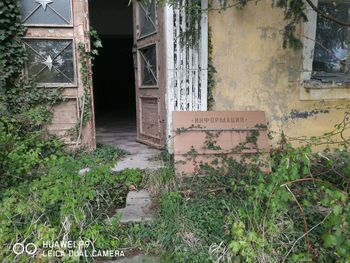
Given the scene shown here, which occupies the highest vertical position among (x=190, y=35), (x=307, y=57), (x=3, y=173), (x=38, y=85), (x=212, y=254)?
(x=190, y=35)

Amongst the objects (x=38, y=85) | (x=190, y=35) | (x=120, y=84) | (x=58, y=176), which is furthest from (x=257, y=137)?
(x=120, y=84)

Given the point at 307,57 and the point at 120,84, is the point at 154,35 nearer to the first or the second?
the point at 307,57

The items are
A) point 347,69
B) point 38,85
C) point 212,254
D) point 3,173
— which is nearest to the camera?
point 212,254

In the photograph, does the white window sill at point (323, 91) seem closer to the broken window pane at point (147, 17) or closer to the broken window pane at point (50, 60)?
the broken window pane at point (147, 17)

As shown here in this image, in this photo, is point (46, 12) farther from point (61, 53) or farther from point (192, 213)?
point (192, 213)

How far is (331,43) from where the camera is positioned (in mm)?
4367

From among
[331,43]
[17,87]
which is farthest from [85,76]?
[331,43]

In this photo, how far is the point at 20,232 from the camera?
215cm

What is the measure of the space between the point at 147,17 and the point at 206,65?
3.83 ft

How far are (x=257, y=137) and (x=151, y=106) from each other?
1.65 metres

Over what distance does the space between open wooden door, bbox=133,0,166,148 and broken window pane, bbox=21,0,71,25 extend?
1.03m

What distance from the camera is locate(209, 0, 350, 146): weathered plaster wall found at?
3.99 m

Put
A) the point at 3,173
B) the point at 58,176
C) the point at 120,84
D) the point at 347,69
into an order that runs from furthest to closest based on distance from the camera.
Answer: the point at 120,84 → the point at 347,69 → the point at 3,173 → the point at 58,176

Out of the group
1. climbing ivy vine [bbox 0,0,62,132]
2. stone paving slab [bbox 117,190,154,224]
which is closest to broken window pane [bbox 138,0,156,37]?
climbing ivy vine [bbox 0,0,62,132]
